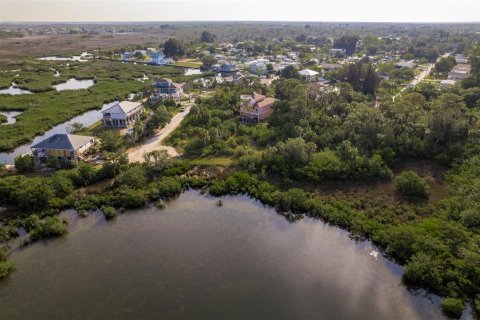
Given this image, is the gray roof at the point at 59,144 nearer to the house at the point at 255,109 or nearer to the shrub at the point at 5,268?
the shrub at the point at 5,268

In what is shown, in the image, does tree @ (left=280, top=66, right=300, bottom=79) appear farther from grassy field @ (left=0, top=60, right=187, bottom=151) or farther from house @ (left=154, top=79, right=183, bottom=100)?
grassy field @ (left=0, top=60, right=187, bottom=151)

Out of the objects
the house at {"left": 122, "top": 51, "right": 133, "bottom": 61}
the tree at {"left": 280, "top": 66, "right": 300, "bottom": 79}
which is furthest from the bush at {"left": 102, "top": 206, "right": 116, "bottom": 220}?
the house at {"left": 122, "top": 51, "right": 133, "bottom": 61}

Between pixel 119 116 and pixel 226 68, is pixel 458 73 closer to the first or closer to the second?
pixel 226 68

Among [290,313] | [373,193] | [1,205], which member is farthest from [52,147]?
[373,193]

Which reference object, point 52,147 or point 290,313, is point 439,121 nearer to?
point 290,313

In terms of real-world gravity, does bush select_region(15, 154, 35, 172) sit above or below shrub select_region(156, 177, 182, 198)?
above

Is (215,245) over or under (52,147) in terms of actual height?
under
